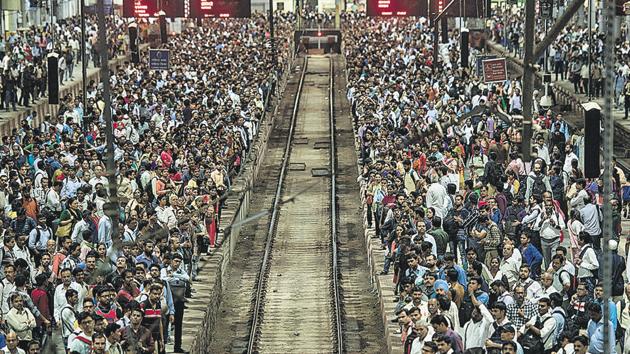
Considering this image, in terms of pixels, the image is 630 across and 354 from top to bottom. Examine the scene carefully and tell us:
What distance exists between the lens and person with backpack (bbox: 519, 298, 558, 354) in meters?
17.4

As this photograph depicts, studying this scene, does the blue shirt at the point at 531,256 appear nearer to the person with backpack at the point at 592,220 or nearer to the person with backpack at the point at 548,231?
the person with backpack at the point at 548,231

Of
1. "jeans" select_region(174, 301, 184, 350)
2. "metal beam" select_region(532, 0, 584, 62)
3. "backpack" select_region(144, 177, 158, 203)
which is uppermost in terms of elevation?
"metal beam" select_region(532, 0, 584, 62)

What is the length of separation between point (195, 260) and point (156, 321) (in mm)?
6978

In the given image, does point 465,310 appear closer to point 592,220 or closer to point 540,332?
point 540,332

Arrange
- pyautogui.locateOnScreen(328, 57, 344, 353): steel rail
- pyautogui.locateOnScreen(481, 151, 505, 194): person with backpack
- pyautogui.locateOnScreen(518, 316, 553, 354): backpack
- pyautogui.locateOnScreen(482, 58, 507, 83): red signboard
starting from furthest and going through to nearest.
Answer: pyautogui.locateOnScreen(482, 58, 507, 83): red signboard → pyautogui.locateOnScreen(481, 151, 505, 194): person with backpack → pyautogui.locateOnScreen(328, 57, 344, 353): steel rail → pyautogui.locateOnScreen(518, 316, 553, 354): backpack

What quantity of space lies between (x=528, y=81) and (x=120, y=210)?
268 inches

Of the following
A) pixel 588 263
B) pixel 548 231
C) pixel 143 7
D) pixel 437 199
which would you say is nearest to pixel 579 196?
pixel 548 231

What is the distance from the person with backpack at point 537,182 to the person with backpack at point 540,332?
865 cm

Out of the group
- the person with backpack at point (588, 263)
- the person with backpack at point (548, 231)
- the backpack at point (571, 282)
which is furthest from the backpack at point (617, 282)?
the person with backpack at point (548, 231)

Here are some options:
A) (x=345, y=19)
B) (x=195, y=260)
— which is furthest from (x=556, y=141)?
(x=345, y=19)

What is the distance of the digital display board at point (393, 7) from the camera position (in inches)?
2208

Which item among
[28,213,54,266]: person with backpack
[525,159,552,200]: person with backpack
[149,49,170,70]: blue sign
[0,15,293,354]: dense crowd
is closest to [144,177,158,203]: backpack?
[0,15,293,354]: dense crowd

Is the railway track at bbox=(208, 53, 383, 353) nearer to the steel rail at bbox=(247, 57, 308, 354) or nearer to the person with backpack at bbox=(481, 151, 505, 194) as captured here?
the steel rail at bbox=(247, 57, 308, 354)

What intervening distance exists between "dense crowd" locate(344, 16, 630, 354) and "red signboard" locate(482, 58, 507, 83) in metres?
0.60
